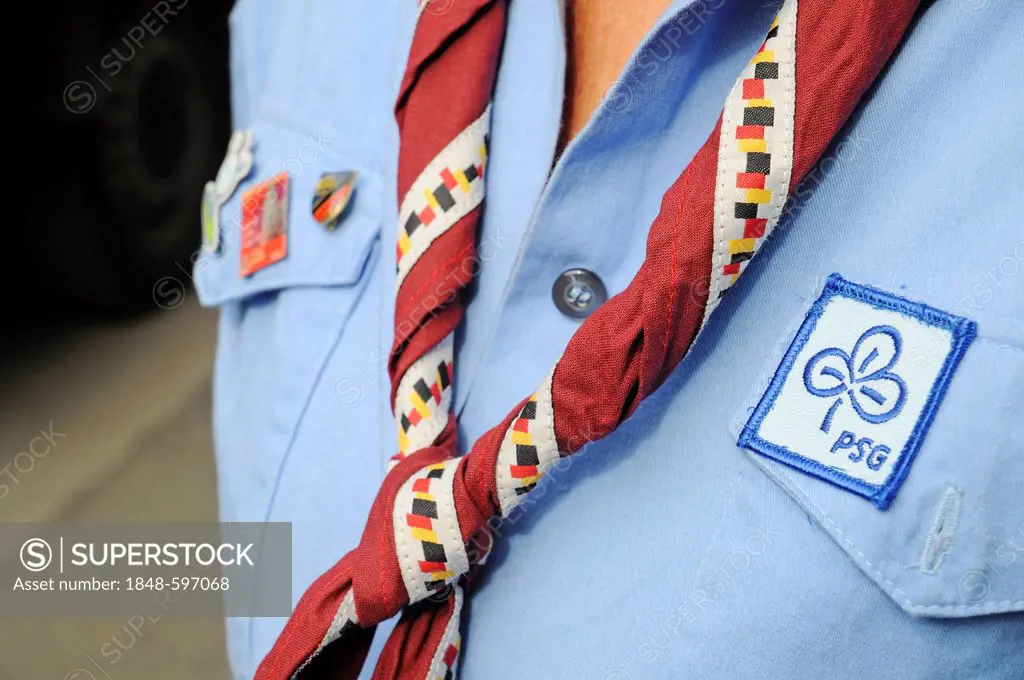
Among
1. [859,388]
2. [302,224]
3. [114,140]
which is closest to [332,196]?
[302,224]

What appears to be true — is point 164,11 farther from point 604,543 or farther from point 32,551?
point 604,543

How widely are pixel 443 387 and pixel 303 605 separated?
0.40ft

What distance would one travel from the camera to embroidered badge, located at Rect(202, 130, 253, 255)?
0.60 m

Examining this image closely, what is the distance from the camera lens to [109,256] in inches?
51.1

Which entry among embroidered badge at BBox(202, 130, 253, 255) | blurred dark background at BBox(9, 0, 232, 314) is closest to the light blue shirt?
embroidered badge at BBox(202, 130, 253, 255)

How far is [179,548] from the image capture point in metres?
0.76

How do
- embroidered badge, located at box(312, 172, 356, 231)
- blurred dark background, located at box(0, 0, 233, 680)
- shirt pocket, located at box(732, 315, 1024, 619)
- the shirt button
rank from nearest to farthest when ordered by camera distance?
shirt pocket, located at box(732, 315, 1024, 619) → the shirt button → embroidered badge, located at box(312, 172, 356, 231) → blurred dark background, located at box(0, 0, 233, 680)

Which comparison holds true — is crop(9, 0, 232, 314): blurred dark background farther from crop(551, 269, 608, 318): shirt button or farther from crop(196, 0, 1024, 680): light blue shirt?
crop(551, 269, 608, 318): shirt button

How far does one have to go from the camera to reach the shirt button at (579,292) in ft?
1.36

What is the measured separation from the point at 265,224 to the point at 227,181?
0.22 ft

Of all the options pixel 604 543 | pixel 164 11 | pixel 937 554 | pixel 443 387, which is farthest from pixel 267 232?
pixel 164 11

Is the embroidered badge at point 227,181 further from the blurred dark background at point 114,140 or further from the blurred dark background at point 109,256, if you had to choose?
the blurred dark background at point 114,140

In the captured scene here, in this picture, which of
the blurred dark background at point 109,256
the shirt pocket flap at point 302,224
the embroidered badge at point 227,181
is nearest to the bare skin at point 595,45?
the shirt pocket flap at point 302,224

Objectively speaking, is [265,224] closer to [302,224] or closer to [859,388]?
[302,224]
